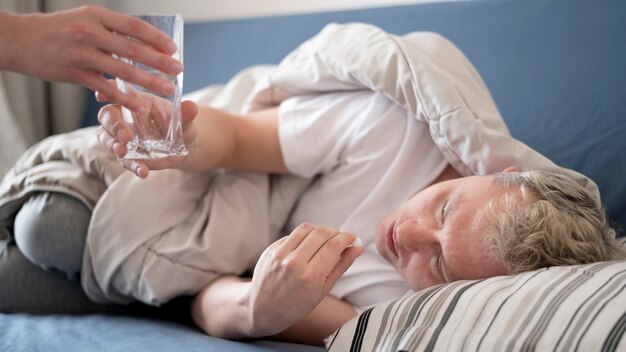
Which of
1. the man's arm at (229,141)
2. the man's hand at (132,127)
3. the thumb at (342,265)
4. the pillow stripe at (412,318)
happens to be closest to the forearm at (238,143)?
the man's arm at (229,141)

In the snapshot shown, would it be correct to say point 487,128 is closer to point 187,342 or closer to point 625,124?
point 625,124

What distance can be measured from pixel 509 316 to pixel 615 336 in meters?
0.11

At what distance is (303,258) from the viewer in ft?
3.05

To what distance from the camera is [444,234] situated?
999 mm

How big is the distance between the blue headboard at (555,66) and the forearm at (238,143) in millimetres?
458

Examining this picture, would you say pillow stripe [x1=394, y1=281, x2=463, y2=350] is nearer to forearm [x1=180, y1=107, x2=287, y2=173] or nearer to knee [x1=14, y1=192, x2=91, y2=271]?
forearm [x1=180, y1=107, x2=287, y2=173]

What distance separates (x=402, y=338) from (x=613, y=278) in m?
0.26

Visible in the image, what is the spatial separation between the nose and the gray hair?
3.5 inches

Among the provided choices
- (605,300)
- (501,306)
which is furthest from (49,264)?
(605,300)

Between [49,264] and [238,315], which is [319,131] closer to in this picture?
[238,315]

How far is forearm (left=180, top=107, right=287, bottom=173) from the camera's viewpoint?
1249 millimetres

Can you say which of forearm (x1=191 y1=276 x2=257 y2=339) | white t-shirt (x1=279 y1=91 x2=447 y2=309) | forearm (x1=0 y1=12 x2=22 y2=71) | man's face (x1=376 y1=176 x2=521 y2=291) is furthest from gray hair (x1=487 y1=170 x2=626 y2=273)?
forearm (x1=0 y1=12 x2=22 y2=71)

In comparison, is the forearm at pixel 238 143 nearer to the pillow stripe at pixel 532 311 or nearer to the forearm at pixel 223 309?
the forearm at pixel 223 309

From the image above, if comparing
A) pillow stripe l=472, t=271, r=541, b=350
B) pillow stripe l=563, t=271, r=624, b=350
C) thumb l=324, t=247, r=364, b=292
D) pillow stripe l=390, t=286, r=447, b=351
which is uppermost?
pillow stripe l=563, t=271, r=624, b=350
